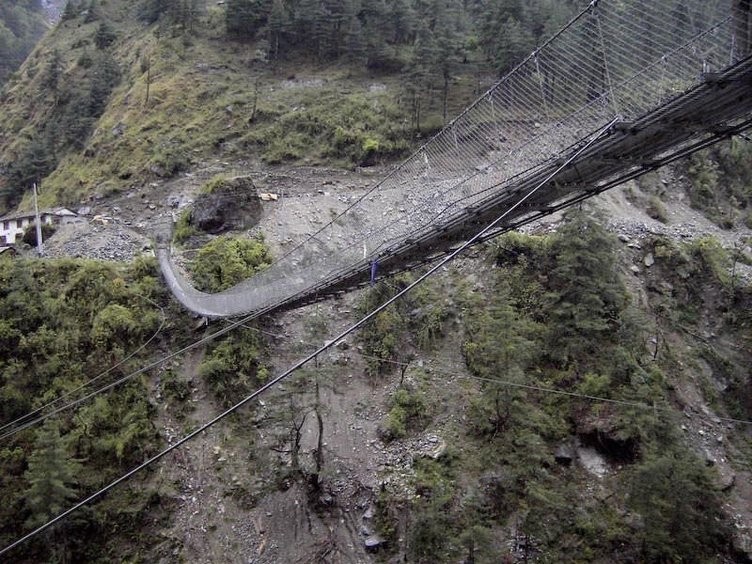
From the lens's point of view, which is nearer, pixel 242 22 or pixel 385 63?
pixel 385 63

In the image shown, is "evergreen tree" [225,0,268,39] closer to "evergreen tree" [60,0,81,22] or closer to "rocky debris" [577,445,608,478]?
"evergreen tree" [60,0,81,22]

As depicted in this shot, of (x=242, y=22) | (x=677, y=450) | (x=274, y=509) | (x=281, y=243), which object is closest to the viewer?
(x=677, y=450)

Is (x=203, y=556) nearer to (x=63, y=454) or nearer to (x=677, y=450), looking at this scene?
(x=63, y=454)

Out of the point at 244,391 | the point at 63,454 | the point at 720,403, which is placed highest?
the point at 63,454

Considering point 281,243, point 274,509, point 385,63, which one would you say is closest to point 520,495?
point 274,509

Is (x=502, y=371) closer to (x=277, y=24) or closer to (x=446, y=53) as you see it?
(x=446, y=53)

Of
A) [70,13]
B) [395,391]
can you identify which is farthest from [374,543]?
[70,13]

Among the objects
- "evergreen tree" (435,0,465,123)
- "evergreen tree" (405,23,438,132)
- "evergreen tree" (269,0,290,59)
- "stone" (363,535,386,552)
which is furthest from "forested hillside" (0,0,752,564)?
"evergreen tree" (269,0,290,59)
